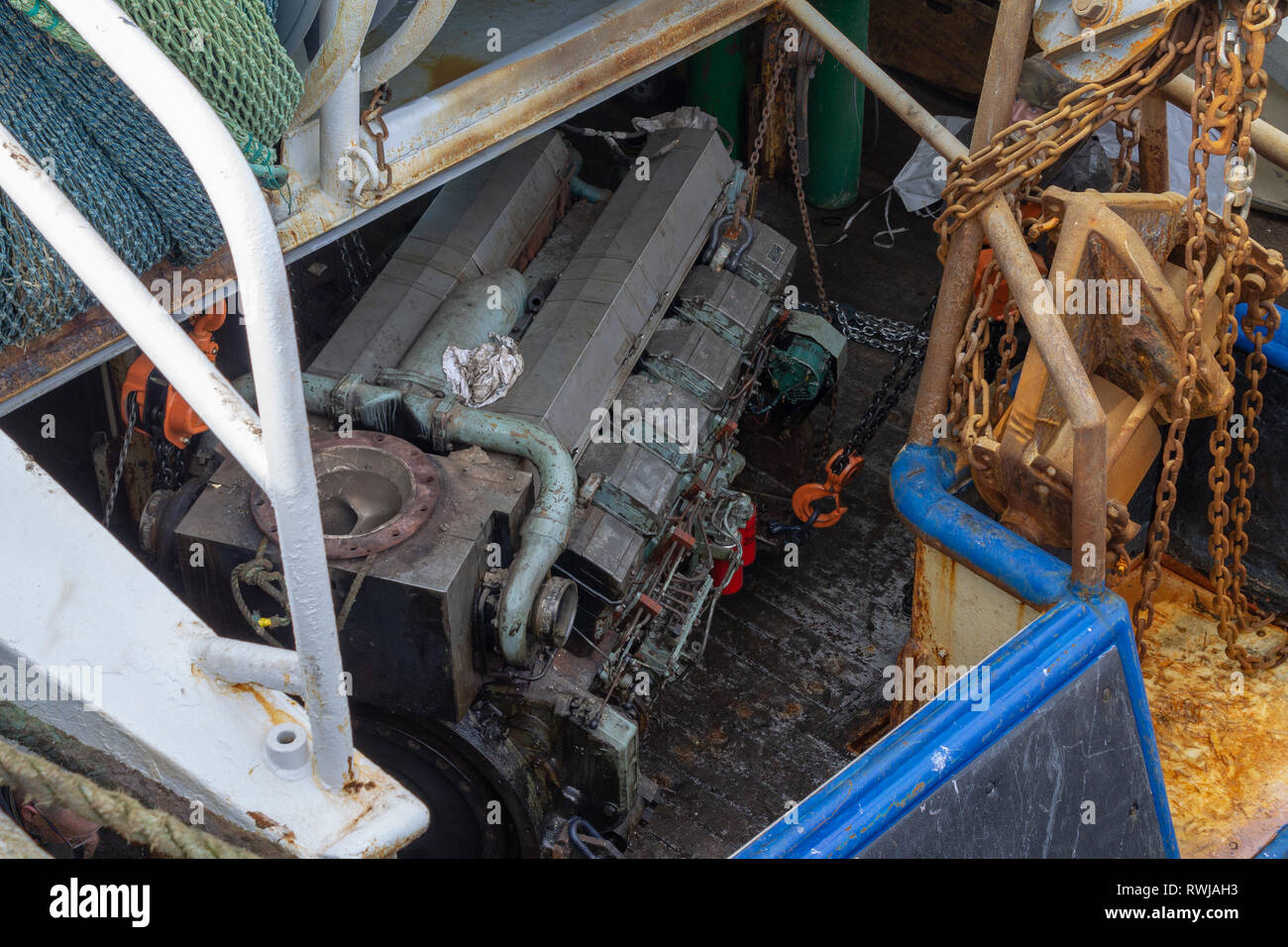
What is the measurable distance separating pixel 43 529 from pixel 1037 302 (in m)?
2.77

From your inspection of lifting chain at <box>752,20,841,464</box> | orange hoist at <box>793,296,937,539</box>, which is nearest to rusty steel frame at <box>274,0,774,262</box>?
lifting chain at <box>752,20,841,464</box>

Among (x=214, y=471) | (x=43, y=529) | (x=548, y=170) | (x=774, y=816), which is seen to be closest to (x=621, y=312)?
(x=548, y=170)

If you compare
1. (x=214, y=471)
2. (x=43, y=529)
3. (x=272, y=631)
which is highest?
(x=214, y=471)

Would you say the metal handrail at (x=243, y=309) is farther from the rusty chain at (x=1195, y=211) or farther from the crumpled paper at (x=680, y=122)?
the crumpled paper at (x=680, y=122)

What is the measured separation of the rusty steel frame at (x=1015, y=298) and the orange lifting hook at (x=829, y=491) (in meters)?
1.19

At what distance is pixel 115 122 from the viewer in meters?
2.77

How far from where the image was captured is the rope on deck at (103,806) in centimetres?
164

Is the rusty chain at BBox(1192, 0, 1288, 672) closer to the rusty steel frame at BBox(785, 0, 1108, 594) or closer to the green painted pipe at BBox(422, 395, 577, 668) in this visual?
the rusty steel frame at BBox(785, 0, 1108, 594)

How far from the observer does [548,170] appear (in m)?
5.69

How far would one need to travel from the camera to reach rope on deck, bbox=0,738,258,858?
64.6 inches

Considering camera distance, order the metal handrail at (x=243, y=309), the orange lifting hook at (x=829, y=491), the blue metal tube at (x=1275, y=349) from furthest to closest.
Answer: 1. the orange lifting hook at (x=829, y=491)
2. the blue metal tube at (x=1275, y=349)
3. the metal handrail at (x=243, y=309)

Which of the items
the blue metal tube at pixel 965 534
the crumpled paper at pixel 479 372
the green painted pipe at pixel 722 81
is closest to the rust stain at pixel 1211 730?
the blue metal tube at pixel 965 534

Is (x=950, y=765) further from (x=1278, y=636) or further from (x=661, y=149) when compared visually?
(x=661, y=149)

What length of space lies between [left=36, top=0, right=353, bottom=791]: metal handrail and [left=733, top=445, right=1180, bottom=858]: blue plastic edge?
1.16 meters
